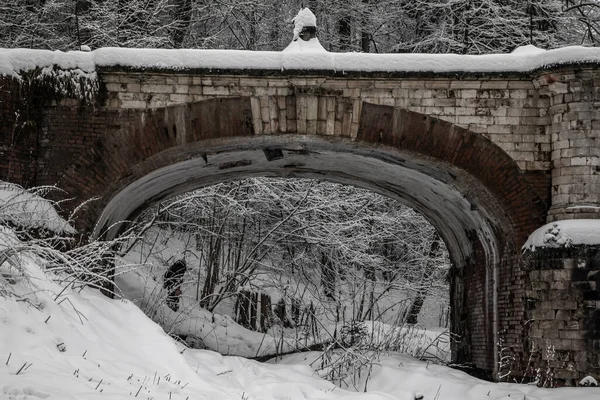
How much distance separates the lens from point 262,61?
405 inches

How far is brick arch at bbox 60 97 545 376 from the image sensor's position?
10.2 metres

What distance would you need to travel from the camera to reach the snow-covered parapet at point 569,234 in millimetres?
9570

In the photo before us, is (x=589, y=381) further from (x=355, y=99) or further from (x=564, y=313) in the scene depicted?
(x=355, y=99)

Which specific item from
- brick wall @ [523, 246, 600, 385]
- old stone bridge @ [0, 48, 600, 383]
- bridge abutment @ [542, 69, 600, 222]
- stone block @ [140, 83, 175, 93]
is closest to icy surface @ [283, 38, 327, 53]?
old stone bridge @ [0, 48, 600, 383]

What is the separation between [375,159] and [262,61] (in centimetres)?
228

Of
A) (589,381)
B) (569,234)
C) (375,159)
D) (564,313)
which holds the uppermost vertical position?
(375,159)

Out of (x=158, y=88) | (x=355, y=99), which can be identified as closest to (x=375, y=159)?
(x=355, y=99)

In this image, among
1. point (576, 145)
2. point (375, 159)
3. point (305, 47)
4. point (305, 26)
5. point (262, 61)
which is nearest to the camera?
point (576, 145)

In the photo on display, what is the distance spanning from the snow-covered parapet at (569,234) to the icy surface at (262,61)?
216 cm

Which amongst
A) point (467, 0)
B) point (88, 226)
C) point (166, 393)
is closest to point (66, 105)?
point (88, 226)

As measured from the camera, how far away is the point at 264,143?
10.8 metres

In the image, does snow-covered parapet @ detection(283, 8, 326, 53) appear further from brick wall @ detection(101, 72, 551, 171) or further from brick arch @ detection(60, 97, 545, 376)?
brick arch @ detection(60, 97, 545, 376)

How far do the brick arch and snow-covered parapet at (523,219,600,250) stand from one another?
366mm

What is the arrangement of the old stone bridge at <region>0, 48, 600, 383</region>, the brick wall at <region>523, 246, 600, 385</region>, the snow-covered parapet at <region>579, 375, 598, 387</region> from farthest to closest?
the old stone bridge at <region>0, 48, 600, 383</region>
the brick wall at <region>523, 246, 600, 385</region>
the snow-covered parapet at <region>579, 375, 598, 387</region>
